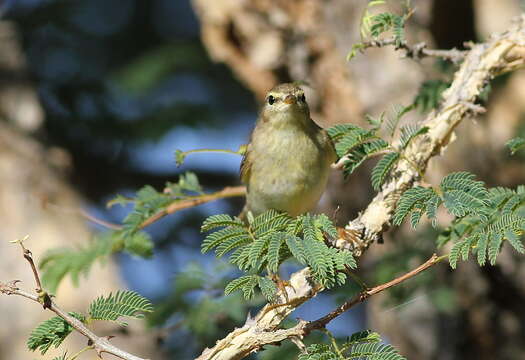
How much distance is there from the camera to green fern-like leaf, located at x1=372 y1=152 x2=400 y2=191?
2854 mm

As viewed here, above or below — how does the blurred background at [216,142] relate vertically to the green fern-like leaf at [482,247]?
above

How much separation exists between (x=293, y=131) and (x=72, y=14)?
5.28 meters

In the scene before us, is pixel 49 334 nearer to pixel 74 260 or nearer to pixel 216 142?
pixel 74 260

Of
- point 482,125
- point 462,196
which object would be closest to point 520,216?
point 462,196

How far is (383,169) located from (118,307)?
3.85 ft

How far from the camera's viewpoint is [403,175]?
287 cm

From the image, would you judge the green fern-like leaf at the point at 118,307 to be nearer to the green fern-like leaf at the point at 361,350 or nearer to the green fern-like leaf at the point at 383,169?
the green fern-like leaf at the point at 361,350

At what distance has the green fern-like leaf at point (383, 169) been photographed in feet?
9.36

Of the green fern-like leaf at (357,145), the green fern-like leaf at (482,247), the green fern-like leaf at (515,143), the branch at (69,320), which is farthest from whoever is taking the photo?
the green fern-like leaf at (357,145)

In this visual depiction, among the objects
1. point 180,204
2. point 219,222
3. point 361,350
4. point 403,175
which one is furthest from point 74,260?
point 361,350

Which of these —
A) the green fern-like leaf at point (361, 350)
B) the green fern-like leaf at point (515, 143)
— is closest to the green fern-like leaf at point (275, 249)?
the green fern-like leaf at point (361, 350)

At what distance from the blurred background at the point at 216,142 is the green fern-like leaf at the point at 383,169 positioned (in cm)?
103

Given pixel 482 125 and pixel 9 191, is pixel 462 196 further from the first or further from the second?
pixel 9 191

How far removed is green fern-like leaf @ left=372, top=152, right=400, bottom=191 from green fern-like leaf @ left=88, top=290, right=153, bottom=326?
103 cm
